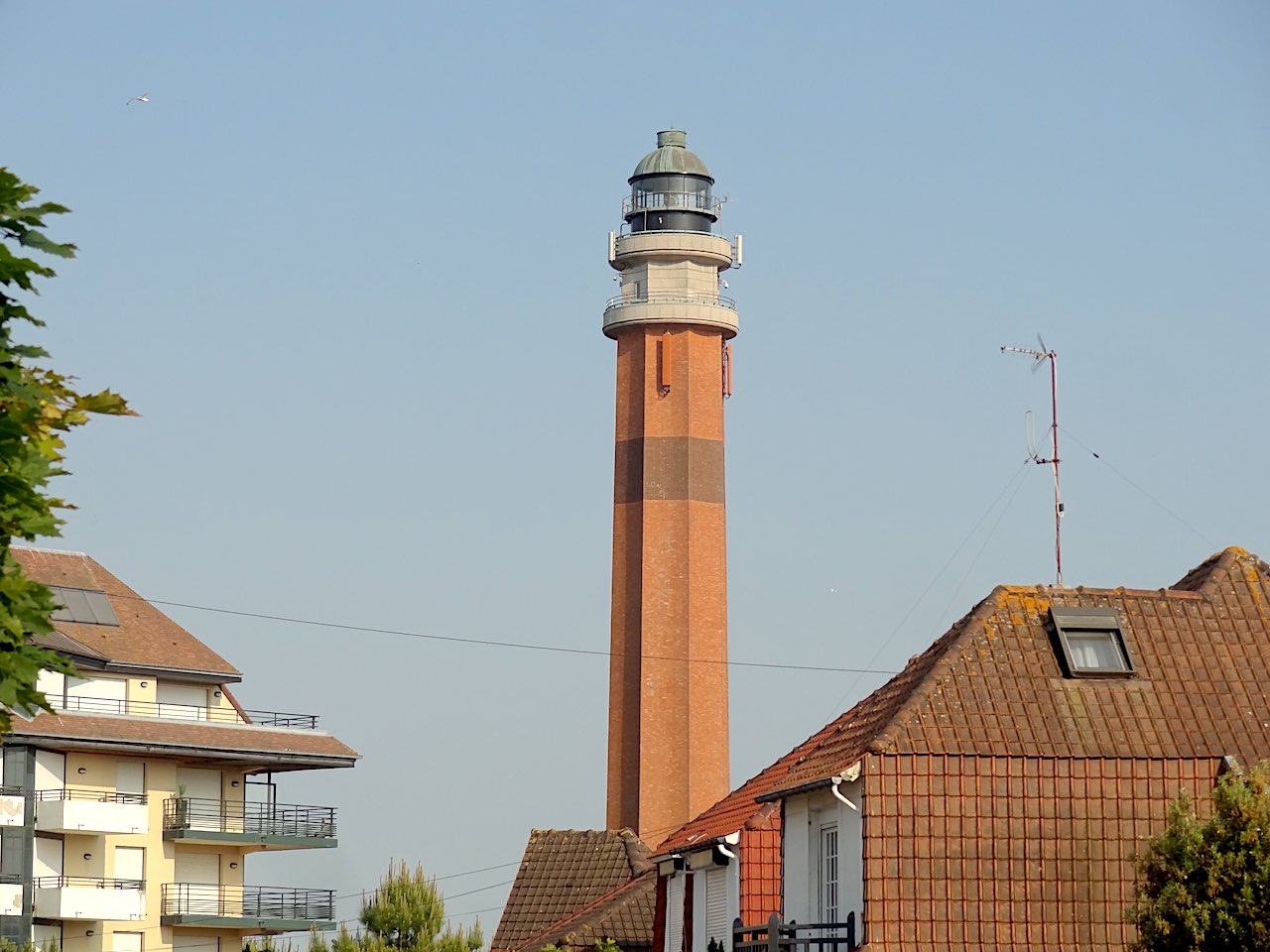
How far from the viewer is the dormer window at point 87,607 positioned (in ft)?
217

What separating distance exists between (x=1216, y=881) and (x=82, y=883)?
41.4 m

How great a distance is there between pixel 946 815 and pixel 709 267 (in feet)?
167

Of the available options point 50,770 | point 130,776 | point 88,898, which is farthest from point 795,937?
point 130,776

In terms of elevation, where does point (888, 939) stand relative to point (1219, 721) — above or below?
below

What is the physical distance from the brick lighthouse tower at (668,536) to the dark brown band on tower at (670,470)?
47 millimetres

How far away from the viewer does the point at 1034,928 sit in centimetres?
3053

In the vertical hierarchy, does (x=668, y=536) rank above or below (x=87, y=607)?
above

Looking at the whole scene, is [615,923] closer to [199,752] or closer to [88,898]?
[88,898]

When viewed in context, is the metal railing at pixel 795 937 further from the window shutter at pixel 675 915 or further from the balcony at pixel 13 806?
the balcony at pixel 13 806

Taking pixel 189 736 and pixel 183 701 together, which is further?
pixel 183 701

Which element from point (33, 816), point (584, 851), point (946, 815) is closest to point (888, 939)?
point (946, 815)

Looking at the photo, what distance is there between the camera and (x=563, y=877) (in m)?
57.4

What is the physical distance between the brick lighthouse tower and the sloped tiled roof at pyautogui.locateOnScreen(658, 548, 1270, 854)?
39204 mm

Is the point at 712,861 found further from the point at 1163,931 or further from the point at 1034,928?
the point at 1163,931
